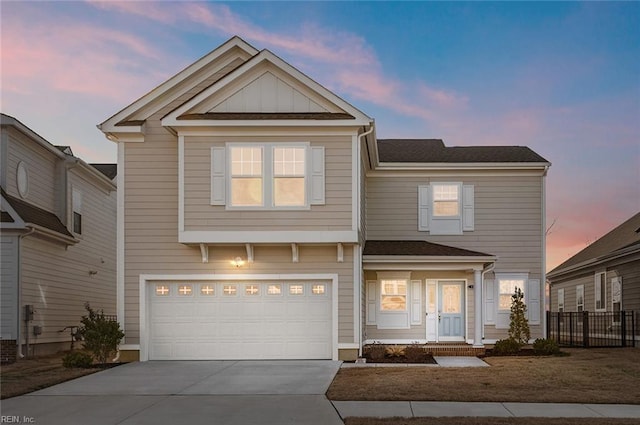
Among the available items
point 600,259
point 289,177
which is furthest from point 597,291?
point 289,177

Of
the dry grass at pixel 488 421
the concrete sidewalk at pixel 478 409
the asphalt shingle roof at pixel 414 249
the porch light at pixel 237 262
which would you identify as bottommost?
the concrete sidewalk at pixel 478 409

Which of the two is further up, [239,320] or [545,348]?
[239,320]

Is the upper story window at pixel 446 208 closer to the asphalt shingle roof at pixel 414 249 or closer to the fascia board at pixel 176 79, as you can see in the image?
the asphalt shingle roof at pixel 414 249

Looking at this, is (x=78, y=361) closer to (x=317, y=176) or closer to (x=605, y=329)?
(x=317, y=176)

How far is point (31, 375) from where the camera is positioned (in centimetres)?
1596

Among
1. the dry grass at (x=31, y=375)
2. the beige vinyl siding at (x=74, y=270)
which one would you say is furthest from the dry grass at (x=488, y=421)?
the beige vinyl siding at (x=74, y=270)

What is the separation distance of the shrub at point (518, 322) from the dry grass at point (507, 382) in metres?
3.07

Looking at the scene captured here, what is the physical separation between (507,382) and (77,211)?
17585mm

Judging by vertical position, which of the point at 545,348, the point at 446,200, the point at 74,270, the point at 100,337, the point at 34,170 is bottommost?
A: the point at 545,348

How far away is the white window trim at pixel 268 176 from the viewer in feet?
61.9

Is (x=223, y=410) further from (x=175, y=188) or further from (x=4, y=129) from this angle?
(x=4, y=129)

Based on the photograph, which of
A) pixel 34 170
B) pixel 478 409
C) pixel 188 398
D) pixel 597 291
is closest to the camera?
pixel 478 409

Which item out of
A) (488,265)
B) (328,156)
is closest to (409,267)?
(488,265)

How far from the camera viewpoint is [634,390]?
44.4 ft
